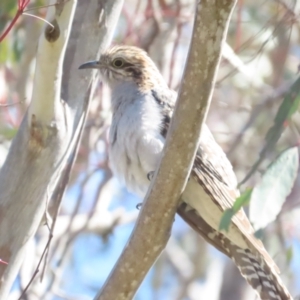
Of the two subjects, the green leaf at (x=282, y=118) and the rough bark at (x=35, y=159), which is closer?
the green leaf at (x=282, y=118)

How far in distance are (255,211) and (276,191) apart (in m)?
0.11

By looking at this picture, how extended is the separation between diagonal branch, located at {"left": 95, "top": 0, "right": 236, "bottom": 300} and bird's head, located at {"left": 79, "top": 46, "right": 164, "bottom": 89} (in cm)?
186

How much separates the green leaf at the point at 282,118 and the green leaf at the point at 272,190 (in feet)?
0.34

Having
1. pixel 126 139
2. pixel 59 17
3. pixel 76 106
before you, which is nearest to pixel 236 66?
pixel 126 139

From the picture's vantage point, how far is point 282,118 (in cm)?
292

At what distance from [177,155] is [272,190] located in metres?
0.49

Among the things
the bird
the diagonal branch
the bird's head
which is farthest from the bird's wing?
the diagonal branch

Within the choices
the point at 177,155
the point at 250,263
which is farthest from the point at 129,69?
the point at 177,155

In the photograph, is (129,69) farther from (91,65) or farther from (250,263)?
(250,263)

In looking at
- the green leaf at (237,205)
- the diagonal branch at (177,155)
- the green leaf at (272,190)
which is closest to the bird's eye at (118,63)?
the diagonal branch at (177,155)

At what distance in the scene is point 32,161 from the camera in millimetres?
3566

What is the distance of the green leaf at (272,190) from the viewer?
2.63 m

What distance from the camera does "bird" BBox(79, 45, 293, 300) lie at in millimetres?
4086

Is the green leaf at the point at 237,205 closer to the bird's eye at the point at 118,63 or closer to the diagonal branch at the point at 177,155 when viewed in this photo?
the diagonal branch at the point at 177,155
